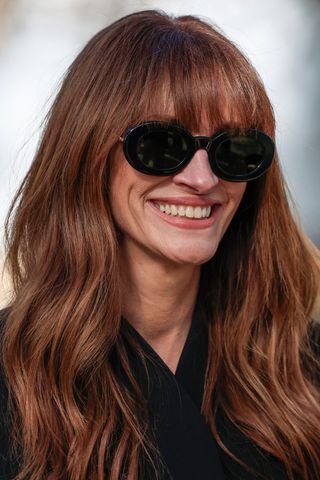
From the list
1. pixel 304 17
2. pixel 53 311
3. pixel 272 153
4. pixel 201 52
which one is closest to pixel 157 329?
pixel 53 311

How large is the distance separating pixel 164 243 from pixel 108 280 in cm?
18

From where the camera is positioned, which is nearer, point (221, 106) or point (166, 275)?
point (221, 106)

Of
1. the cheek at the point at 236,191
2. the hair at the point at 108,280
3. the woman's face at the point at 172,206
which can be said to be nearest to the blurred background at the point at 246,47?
the hair at the point at 108,280

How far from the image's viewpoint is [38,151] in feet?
6.99

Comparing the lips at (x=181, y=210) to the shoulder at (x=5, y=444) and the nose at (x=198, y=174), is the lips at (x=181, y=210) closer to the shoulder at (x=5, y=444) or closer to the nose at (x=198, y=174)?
the nose at (x=198, y=174)

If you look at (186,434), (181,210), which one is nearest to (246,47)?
(181,210)

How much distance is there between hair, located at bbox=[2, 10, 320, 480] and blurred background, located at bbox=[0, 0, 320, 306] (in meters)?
2.28

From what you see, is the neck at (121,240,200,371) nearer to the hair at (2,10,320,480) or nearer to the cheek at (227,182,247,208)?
the hair at (2,10,320,480)

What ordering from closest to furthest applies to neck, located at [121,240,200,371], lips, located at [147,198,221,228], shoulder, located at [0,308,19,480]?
shoulder, located at [0,308,19,480], lips, located at [147,198,221,228], neck, located at [121,240,200,371]

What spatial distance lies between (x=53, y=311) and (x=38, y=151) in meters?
0.43

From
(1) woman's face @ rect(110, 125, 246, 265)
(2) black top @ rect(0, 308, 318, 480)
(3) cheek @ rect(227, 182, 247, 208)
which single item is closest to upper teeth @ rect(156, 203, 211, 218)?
(1) woman's face @ rect(110, 125, 246, 265)

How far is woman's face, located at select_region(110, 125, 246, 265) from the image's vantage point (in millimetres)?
1936

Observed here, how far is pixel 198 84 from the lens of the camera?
A: 75.4 inches

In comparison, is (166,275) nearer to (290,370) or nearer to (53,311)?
(53,311)
